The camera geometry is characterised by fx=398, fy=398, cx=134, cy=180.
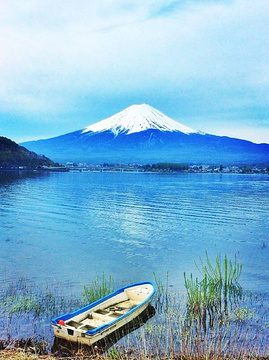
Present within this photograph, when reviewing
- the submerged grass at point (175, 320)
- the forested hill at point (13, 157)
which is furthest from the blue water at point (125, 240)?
the forested hill at point (13, 157)

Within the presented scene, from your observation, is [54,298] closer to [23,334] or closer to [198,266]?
[23,334]

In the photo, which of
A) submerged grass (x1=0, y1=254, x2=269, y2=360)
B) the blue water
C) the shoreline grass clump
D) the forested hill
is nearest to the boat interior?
submerged grass (x1=0, y1=254, x2=269, y2=360)

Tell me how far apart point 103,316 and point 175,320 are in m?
1.84

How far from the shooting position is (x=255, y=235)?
72.9ft

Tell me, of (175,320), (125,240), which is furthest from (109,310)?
(125,240)

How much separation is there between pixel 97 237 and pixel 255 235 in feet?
28.8

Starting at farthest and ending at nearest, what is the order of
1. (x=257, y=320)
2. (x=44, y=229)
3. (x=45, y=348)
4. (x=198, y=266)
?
1. (x=44, y=229)
2. (x=198, y=266)
3. (x=257, y=320)
4. (x=45, y=348)

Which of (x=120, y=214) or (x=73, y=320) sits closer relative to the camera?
(x=73, y=320)

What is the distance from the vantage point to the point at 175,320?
9.74m

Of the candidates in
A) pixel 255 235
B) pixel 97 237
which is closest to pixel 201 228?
pixel 255 235

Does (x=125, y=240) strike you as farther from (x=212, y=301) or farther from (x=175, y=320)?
(x=175, y=320)

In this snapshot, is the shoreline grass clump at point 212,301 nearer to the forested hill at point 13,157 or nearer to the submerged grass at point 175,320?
the submerged grass at point 175,320

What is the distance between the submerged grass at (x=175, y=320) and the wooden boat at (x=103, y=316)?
1.17 ft

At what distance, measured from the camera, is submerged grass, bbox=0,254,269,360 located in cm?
797
